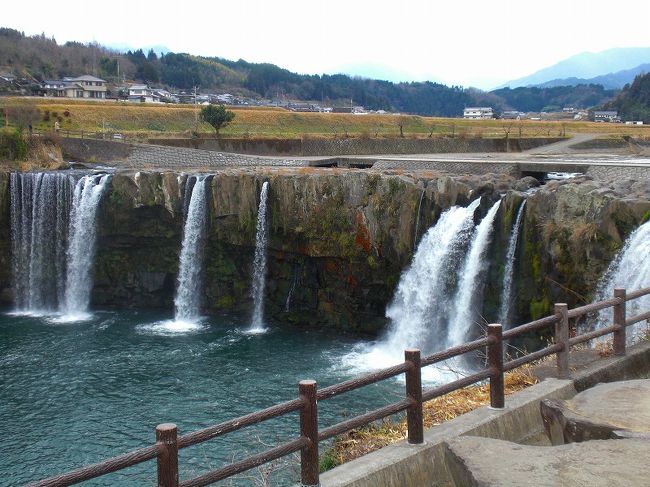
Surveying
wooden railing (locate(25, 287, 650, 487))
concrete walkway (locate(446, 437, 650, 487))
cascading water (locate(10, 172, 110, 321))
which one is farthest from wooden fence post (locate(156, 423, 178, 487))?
cascading water (locate(10, 172, 110, 321))

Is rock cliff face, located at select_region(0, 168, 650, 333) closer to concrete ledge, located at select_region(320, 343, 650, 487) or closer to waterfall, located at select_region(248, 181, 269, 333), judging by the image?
waterfall, located at select_region(248, 181, 269, 333)

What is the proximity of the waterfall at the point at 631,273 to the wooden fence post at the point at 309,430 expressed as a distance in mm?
10682

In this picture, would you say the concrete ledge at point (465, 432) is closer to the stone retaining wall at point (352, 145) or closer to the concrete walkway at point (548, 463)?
the concrete walkway at point (548, 463)

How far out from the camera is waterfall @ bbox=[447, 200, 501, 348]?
21.3 metres

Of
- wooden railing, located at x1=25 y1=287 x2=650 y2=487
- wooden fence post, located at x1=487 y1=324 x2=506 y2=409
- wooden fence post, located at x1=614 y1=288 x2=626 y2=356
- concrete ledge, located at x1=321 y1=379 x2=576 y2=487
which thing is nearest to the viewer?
wooden railing, located at x1=25 y1=287 x2=650 y2=487

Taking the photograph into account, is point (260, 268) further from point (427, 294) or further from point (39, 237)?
point (39, 237)

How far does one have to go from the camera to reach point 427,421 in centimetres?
942

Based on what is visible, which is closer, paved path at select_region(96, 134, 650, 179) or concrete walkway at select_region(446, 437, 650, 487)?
concrete walkway at select_region(446, 437, 650, 487)

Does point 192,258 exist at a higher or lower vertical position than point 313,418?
lower

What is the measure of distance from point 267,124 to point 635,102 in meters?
62.3

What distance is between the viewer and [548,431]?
27.1 feet

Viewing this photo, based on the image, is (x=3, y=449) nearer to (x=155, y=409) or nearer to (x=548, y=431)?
(x=155, y=409)

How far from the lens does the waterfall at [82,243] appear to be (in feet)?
102

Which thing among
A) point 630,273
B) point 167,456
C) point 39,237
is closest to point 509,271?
point 630,273
